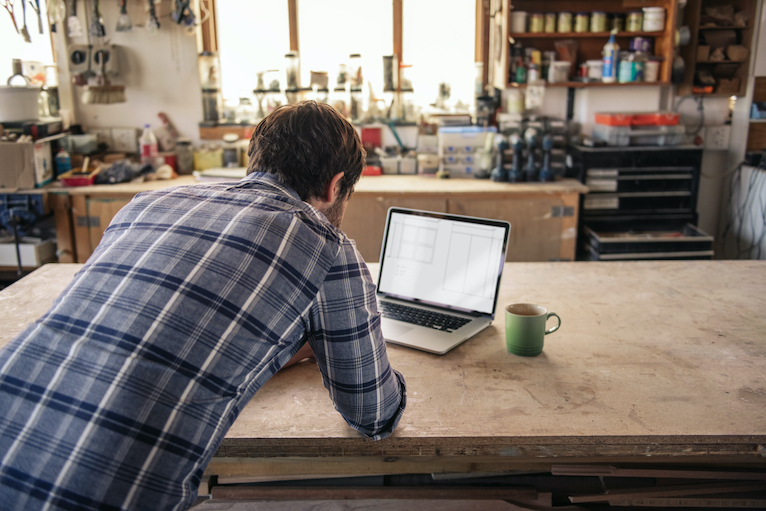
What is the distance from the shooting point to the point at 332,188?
1.19 meters

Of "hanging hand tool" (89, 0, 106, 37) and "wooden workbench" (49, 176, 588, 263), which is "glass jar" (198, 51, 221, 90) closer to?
"hanging hand tool" (89, 0, 106, 37)

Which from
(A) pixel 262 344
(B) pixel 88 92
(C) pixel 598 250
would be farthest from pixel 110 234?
(B) pixel 88 92

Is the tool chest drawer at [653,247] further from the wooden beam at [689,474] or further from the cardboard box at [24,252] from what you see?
the cardboard box at [24,252]

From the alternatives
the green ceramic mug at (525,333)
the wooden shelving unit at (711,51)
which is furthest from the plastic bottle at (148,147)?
the wooden shelving unit at (711,51)

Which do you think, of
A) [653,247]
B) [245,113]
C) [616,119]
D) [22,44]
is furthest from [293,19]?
[653,247]

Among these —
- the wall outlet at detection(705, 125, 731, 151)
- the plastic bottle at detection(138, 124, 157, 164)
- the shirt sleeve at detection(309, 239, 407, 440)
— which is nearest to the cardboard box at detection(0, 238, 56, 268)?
the plastic bottle at detection(138, 124, 157, 164)

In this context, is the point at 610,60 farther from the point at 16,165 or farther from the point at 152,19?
the point at 16,165

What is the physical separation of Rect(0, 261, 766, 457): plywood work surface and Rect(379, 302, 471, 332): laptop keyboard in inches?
3.0

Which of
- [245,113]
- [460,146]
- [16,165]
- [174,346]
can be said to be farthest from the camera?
[245,113]

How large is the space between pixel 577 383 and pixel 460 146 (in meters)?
2.68

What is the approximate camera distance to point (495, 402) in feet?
3.95

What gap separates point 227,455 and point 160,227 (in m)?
0.43

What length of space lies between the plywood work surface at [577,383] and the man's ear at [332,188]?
1.29ft

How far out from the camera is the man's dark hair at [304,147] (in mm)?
1134
